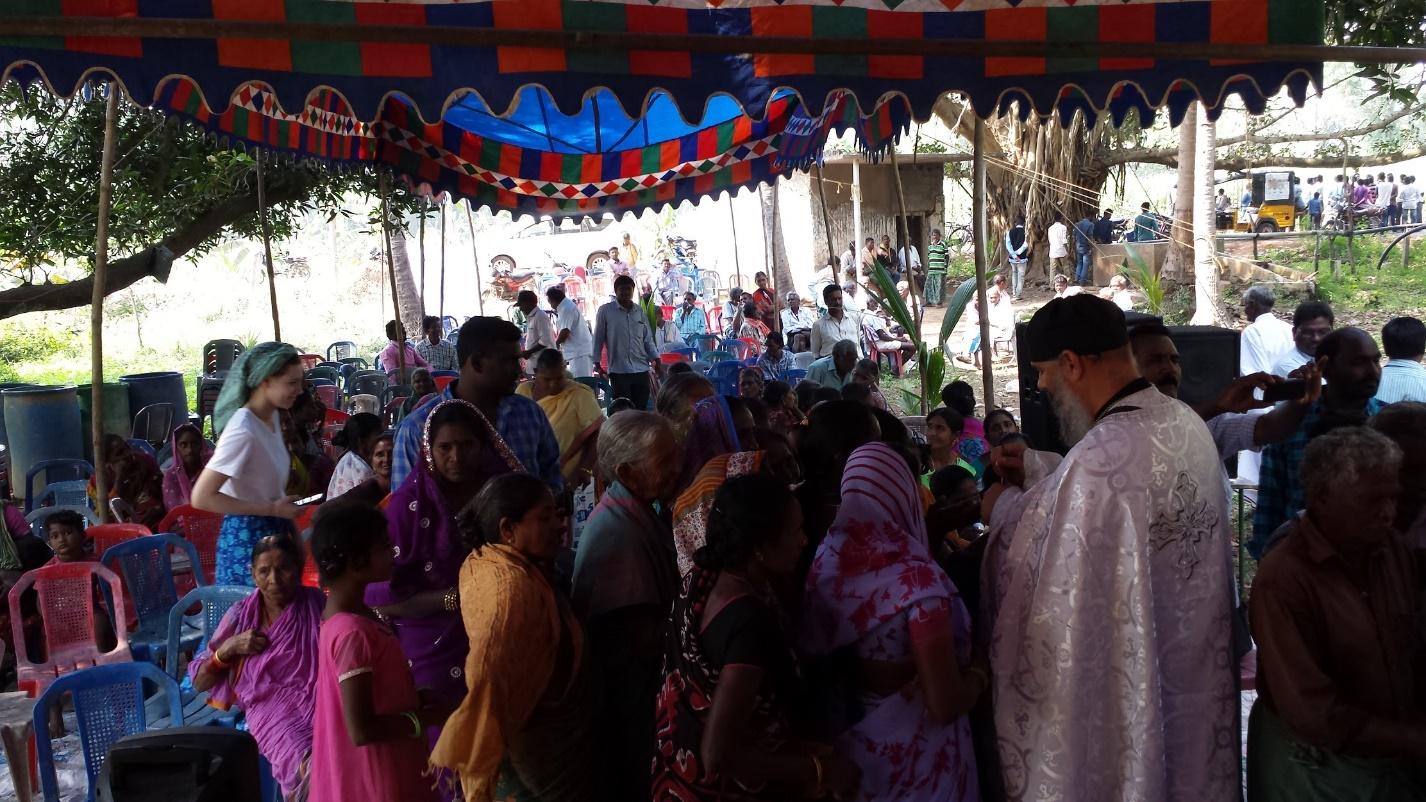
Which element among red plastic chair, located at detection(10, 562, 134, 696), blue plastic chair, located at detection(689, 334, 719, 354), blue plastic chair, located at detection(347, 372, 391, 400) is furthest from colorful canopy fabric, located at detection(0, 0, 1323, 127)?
blue plastic chair, located at detection(689, 334, 719, 354)

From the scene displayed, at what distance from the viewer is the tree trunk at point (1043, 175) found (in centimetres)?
2198

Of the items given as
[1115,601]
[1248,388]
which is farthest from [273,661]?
[1248,388]

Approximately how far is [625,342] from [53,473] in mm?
4573

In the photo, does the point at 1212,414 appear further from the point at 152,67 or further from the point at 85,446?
the point at 85,446

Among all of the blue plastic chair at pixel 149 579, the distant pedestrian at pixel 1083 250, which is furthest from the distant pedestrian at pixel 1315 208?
the blue plastic chair at pixel 149 579

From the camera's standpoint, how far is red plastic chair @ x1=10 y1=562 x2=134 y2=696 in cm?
464

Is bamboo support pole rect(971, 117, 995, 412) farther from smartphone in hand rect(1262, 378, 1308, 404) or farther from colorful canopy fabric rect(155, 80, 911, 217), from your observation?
smartphone in hand rect(1262, 378, 1308, 404)

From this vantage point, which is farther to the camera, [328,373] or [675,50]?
[328,373]

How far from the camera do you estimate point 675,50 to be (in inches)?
124

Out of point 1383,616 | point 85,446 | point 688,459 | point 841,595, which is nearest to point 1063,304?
point 841,595

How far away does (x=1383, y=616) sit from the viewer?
91.7 inches

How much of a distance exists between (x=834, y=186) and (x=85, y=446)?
1592 centimetres

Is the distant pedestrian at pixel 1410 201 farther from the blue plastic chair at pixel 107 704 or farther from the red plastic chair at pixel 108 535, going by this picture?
the blue plastic chair at pixel 107 704

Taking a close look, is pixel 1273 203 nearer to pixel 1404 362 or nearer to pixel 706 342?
pixel 706 342
